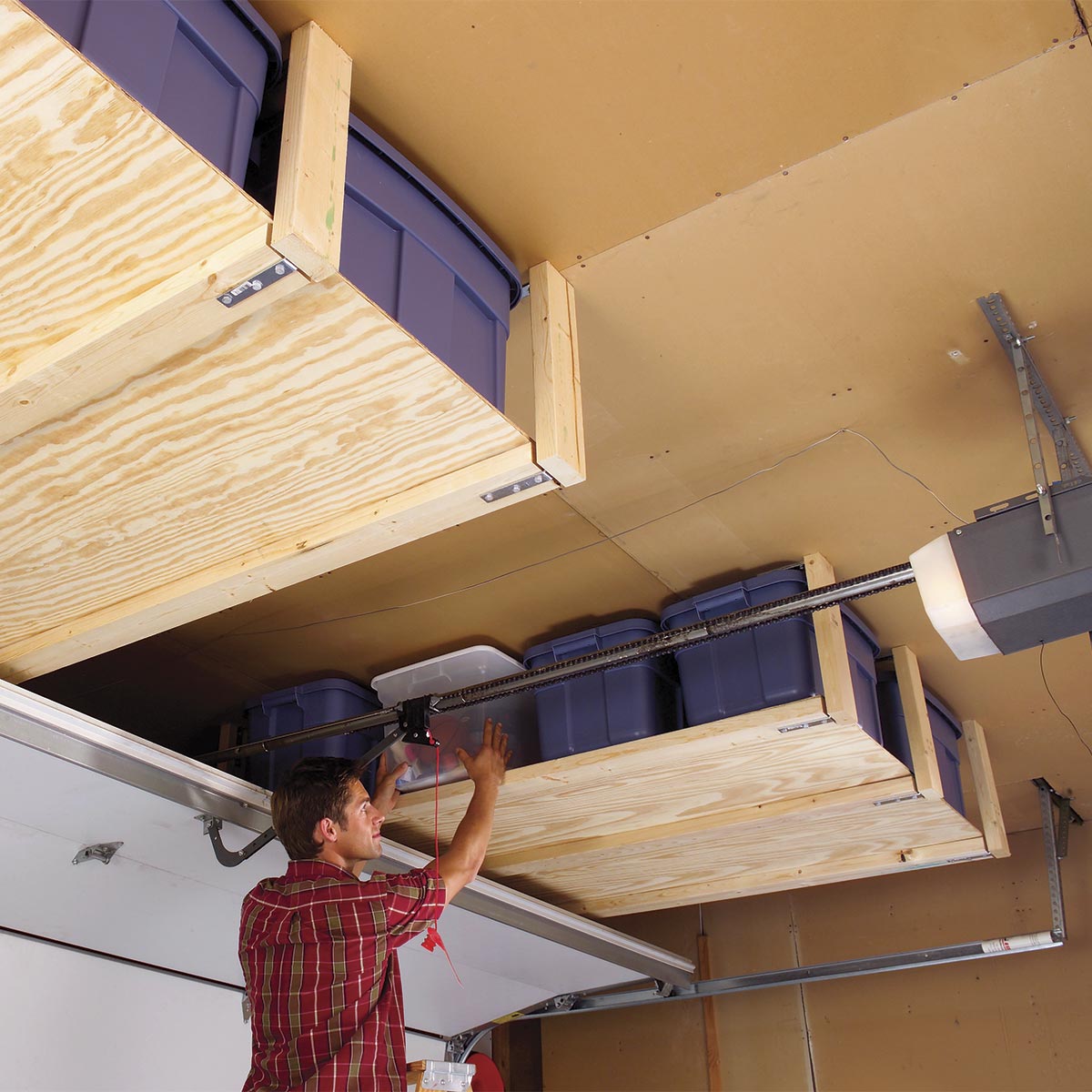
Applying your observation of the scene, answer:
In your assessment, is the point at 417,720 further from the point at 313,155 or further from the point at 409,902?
the point at 313,155

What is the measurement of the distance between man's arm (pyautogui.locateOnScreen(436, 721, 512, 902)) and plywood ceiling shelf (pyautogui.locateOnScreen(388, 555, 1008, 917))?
4.0 inches

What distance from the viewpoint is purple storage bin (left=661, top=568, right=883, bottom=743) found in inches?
103

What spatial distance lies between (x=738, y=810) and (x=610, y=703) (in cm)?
55

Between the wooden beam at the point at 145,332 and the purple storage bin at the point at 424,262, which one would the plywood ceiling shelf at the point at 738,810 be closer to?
the purple storage bin at the point at 424,262

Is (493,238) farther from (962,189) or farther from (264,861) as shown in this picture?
(264,861)

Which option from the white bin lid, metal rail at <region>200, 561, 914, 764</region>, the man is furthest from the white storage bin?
Result: the man

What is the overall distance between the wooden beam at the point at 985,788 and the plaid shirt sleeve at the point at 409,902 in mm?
1955

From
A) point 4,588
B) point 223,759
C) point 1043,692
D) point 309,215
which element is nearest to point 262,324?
point 309,215

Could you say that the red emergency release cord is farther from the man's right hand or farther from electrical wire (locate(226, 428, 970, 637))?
electrical wire (locate(226, 428, 970, 637))

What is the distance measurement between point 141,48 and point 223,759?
84.0 inches

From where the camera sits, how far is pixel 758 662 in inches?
105

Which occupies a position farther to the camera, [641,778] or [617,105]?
[641,778]

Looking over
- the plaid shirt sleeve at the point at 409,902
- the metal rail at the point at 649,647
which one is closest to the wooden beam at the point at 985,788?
the metal rail at the point at 649,647

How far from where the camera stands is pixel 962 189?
1.88m
